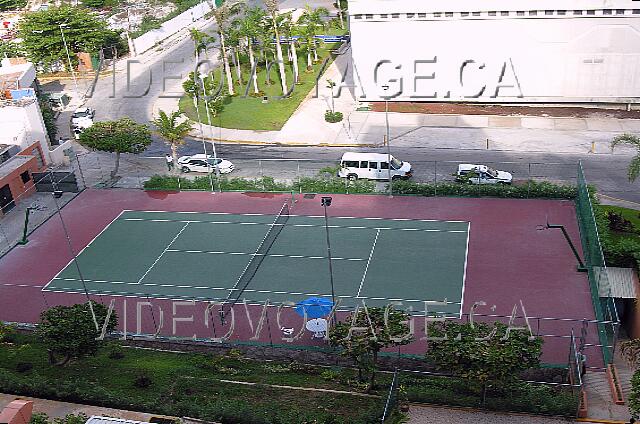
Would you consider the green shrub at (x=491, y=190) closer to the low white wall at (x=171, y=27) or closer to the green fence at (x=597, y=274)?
the green fence at (x=597, y=274)

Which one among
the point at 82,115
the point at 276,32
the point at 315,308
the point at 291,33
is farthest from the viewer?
the point at 291,33

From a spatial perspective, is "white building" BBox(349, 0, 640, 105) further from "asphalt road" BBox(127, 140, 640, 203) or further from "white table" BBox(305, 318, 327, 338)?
"white table" BBox(305, 318, 327, 338)

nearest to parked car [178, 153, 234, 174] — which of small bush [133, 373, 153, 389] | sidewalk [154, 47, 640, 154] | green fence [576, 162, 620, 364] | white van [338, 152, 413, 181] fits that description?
sidewalk [154, 47, 640, 154]

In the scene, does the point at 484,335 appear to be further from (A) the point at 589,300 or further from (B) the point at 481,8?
(B) the point at 481,8

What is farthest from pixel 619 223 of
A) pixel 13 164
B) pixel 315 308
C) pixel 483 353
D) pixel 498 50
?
pixel 13 164

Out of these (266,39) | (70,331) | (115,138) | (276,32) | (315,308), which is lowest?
(315,308)

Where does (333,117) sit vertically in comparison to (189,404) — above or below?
above

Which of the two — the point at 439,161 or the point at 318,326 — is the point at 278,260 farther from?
the point at 439,161
